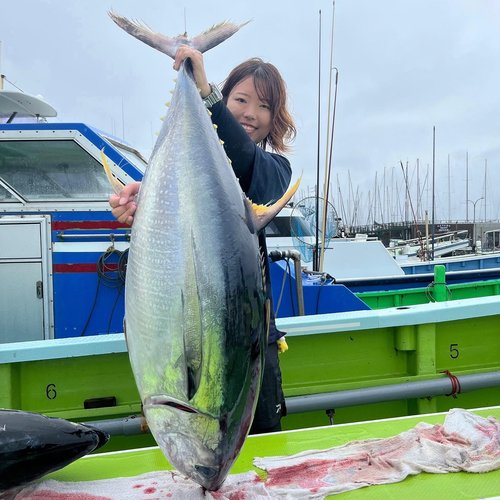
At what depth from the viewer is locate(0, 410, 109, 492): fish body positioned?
1231 mm

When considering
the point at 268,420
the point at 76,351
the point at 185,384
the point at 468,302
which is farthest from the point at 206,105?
the point at 468,302

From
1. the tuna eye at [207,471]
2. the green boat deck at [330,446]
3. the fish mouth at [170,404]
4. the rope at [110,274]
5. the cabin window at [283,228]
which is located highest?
the cabin window at [283,228]

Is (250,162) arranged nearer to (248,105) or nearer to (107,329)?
(248,105)

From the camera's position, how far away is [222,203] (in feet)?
3.67

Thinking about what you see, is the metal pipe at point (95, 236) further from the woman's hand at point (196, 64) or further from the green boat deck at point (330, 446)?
the woman's hand at point (196, 64)

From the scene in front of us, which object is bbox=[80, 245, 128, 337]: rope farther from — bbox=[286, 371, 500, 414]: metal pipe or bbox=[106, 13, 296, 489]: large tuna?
bbox=[106, 13, 296, 489]: large tuna

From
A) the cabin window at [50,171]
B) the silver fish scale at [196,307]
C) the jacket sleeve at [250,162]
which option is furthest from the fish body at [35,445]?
the cabin window at [50,171]

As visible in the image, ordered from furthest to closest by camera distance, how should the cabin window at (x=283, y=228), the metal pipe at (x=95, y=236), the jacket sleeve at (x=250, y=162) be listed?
the cabin window at (x=283, y=228) → the metal pipe at (x=95, y=236) → the jacket sleeve at (x=250, y=162)

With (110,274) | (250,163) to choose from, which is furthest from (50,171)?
(250,163)

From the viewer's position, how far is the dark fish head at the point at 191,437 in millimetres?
956

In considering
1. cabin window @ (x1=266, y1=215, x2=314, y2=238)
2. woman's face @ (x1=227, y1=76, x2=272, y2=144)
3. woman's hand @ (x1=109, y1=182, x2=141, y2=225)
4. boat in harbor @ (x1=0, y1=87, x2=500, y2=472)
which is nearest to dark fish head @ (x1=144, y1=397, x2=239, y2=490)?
woman's hand @ (x1=109, y1=182, x2=141, y2=225)

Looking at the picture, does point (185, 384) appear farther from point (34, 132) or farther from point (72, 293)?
point (34, 132)

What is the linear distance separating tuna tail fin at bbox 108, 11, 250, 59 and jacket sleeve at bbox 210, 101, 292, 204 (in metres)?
0.22

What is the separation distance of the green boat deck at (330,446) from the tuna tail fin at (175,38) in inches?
58.3
